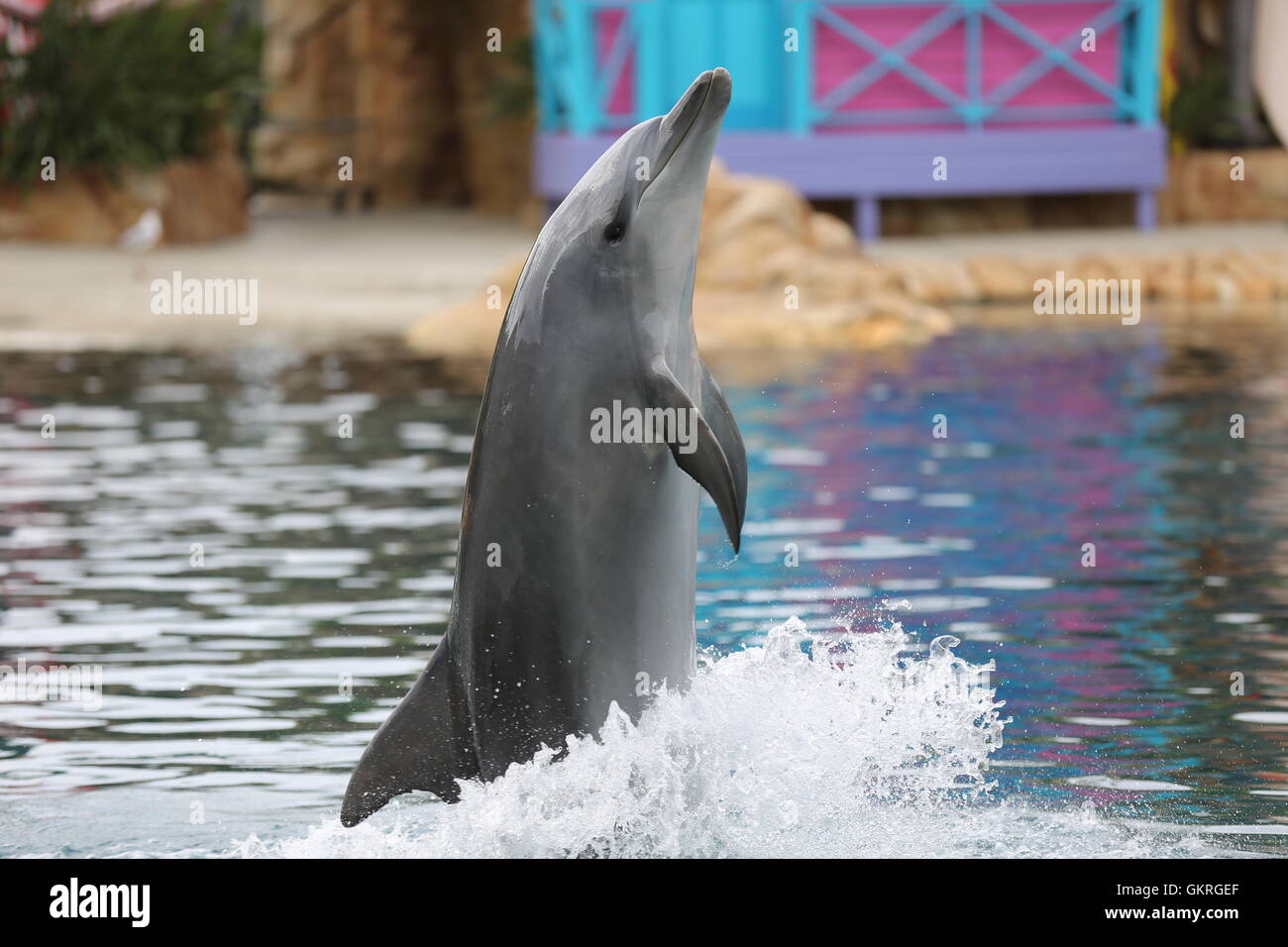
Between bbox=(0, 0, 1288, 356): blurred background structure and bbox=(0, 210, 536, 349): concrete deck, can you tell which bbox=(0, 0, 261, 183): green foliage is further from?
bbox=(0, 210, 536, 349): concrete deck

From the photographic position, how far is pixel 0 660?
7039mm

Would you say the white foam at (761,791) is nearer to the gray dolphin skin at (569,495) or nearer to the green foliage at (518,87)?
the gray dolphin skin at (569,495)

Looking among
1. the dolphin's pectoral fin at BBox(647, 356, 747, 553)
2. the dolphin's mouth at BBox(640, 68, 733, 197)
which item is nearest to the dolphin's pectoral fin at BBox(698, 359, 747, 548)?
the dolphin's pectoral fin at BBox(647, 356, 747, 553)

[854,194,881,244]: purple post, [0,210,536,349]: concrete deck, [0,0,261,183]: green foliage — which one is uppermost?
[0,0,261,183]: green foliage

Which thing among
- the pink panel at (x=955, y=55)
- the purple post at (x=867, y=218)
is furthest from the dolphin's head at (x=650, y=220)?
the pink panel at (x=955, y=55)

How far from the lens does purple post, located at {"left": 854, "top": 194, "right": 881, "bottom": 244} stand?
824 inches

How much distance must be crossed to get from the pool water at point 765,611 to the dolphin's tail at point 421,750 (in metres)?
0.12

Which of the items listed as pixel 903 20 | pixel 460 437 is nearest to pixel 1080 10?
pixel 903 20

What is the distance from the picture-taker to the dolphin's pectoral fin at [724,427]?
4.79 metres

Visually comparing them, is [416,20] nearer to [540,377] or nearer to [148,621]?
[148,621]

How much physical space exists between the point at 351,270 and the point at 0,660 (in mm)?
13094

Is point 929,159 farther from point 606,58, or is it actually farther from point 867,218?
point 606,58

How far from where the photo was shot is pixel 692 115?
4.69 metres

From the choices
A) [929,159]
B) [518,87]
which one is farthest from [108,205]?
[929,159]
